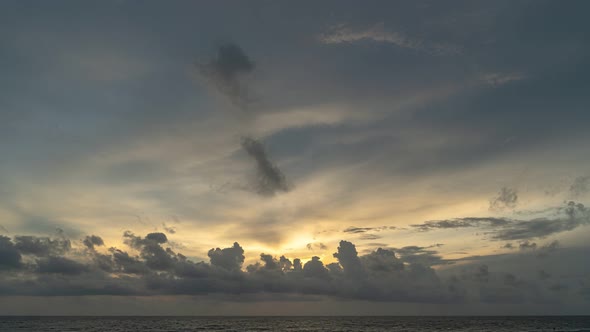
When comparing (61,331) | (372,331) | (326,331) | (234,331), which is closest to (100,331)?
(61,331)

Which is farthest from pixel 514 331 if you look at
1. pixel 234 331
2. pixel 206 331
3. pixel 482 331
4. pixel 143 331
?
pixel 143 331

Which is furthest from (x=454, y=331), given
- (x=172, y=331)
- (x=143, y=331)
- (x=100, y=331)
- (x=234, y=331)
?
(x=100, y=331)

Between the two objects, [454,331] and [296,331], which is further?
[296,331]

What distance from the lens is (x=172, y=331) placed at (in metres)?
174

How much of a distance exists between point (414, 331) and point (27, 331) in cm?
16442

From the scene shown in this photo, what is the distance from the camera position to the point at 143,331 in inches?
6836

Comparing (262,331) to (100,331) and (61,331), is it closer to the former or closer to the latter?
(100,331)

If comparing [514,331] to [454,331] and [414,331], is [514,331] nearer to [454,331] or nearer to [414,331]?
[454,331]

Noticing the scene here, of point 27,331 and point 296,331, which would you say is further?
point 296,331

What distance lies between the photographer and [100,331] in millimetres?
174125

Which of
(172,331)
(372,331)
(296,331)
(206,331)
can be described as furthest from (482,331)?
(172,331)

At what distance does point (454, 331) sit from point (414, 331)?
53.3 feet

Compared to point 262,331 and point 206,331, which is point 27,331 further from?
point 262,331

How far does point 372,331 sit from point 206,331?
72337 millimetres
